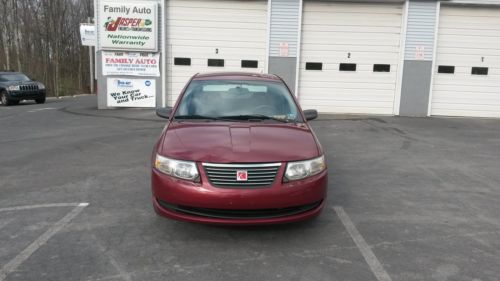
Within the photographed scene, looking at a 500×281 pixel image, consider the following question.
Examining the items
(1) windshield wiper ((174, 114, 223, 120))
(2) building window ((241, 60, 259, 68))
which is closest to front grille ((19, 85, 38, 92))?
(2) building window ((241, 60, 259, 68))

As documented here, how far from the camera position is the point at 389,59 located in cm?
1493

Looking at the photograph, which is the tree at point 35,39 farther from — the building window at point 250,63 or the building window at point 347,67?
the building window at point 347,67

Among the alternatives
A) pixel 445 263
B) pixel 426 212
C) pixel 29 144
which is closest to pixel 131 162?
pixel 29 144

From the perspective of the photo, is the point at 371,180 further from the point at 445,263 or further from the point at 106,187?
the point at 106,187

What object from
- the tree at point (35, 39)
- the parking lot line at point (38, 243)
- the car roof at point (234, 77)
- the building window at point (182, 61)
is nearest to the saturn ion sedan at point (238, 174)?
the parking lot line at point (38, 243)

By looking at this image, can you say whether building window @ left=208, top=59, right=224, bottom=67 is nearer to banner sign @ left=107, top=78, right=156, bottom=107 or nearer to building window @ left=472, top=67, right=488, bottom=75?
banner sign @ left=107, top=78, right=156, bottom=107

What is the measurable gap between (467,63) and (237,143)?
13180mm

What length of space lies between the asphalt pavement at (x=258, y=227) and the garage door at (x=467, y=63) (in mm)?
6698

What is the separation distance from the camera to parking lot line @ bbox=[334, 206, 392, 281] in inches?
144

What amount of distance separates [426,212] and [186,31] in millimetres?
11392

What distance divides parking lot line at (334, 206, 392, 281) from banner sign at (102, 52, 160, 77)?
11.0 m

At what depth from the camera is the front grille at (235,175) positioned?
155 inches

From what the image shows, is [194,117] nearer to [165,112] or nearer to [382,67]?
[165,112]

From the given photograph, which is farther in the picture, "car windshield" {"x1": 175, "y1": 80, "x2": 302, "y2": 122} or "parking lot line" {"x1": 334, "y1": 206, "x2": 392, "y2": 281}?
"car windshield" {"x1": 175, "y1": 80, "x2": 302, "y2": 122}
